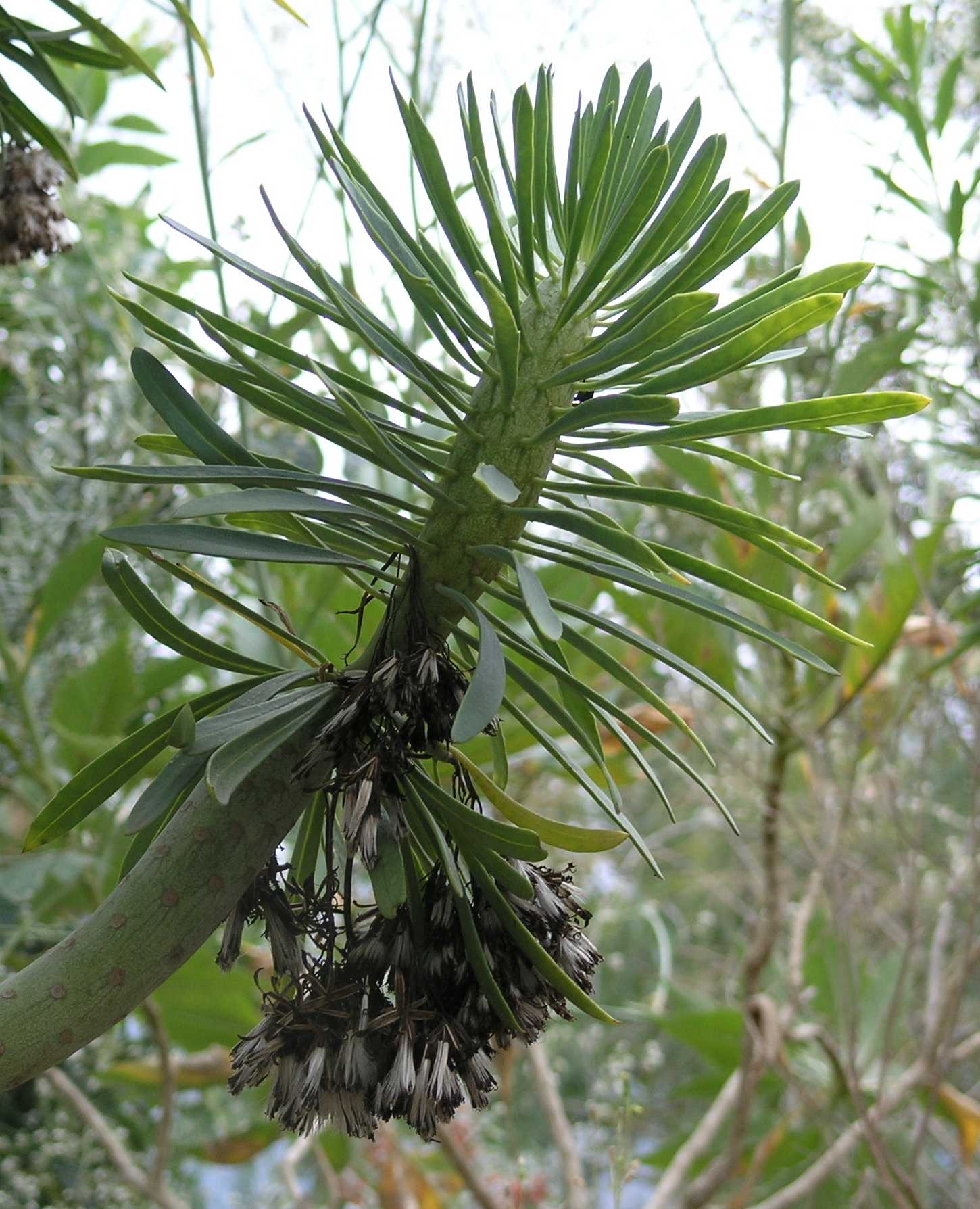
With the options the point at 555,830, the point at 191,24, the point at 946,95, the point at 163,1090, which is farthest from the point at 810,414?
the point at 946,95

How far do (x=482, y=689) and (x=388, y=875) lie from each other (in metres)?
0.07

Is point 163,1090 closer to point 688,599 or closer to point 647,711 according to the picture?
point 647,711

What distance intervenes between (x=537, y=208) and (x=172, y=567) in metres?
0.15

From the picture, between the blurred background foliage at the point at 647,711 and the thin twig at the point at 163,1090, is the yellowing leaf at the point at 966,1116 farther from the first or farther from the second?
the thin twig at the point at 163,1090

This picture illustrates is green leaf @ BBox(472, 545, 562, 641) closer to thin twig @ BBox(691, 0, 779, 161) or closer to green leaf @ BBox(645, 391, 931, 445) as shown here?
green leaf @ BBox(645, 391, 931, 445)

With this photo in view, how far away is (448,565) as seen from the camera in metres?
0.29

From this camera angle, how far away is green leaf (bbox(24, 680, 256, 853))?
0.30 metres

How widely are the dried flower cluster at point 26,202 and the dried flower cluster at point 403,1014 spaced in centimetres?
35

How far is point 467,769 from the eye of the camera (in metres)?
0.31

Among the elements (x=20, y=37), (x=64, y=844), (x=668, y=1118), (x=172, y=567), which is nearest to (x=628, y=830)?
(x=172, y=567)

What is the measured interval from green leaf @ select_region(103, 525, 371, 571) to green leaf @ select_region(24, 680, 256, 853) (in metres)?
0.05

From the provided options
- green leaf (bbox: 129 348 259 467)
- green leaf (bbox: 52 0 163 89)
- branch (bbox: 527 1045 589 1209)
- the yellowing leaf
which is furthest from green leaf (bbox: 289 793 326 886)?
the yellowing leaf

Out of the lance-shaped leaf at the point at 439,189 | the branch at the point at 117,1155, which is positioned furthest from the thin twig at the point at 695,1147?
the lance-shaped leaf at the point at 439,189

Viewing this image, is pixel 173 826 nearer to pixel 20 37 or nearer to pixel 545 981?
Answer: pixel 545 981
